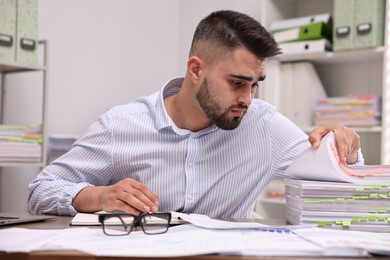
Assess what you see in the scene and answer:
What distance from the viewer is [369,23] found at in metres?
2.56

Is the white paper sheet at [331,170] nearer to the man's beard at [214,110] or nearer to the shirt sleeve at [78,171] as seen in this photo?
the man's beard at [214,110]

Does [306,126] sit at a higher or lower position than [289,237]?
higher

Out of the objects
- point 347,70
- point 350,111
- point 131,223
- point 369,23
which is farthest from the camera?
point 347,70

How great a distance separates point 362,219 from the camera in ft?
3.26

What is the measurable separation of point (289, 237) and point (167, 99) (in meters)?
0.90

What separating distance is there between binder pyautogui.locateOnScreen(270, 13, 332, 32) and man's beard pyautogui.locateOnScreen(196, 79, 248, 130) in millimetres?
1493

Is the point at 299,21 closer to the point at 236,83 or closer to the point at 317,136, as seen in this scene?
the point at 236,83

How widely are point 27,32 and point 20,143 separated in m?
0.54

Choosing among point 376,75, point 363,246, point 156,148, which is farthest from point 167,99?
point 376,75

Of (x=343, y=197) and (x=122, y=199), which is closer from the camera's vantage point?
(x=343, y=197)

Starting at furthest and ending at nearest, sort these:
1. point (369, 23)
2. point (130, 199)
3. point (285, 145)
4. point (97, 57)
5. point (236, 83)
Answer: point (97, 57)
point (369, 23)
point (285, 145)
point (236, 83)
point (130, 199)

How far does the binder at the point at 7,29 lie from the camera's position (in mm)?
2402

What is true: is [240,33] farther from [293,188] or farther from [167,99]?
[293,188]

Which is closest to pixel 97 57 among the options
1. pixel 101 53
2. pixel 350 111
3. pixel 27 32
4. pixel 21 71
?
pixel 101 53
